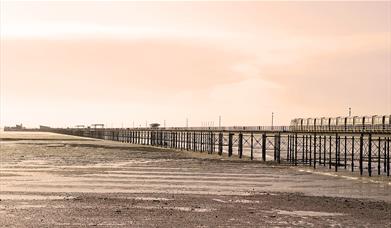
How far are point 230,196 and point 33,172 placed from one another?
1375 cm

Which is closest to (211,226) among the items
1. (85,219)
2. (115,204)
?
(85,219)

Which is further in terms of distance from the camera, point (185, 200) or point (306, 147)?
point (306, 147)

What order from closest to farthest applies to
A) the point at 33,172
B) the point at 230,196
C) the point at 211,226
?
the point at 211,226 < the point at 230,196 < the point at 33,172

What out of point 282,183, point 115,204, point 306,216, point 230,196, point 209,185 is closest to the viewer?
Answer: point 306,216

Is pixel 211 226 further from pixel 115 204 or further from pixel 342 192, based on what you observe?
pixel 342 192

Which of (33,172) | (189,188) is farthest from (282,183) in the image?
(33,172)

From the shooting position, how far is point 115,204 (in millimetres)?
19953

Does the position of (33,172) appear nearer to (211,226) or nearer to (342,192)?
(342,192)

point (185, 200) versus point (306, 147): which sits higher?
point (306, 147)

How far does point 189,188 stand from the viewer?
83.1 feet

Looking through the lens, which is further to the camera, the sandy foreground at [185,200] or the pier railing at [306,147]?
the pier railing at [306,147]

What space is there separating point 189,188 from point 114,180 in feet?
15.8

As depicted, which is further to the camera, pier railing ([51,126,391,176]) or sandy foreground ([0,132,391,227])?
pier railing ([51,126,391,176])

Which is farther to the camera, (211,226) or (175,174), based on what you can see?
(175,174)
